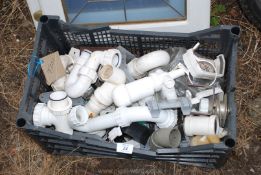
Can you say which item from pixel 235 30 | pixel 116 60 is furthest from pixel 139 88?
pixel 235 30

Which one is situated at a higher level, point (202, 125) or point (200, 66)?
point (200, 66)

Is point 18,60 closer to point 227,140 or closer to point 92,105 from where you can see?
point 92,105

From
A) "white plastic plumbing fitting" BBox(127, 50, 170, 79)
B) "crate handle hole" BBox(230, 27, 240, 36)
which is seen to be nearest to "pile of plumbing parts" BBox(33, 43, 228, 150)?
"white plastic plumbing fitting" BBox(127, 50, 170, 79)

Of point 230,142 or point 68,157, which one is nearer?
point 230,142

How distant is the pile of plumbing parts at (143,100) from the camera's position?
6.11 ft

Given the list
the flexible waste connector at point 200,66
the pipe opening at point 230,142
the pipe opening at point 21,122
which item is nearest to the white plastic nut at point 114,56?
the flexible waste connector at point 200,66

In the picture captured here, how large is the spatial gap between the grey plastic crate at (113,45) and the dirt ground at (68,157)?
5 cm

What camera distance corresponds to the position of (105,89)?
192cm

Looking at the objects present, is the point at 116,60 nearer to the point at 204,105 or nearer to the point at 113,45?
the point at 113,45

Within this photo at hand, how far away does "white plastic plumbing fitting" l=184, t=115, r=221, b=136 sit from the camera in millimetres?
1861

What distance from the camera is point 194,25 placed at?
2.16 m

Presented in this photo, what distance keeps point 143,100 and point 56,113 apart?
31cm

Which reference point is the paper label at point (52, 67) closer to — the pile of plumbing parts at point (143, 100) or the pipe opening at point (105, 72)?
the pile of plumbing parts at point (143, 100)

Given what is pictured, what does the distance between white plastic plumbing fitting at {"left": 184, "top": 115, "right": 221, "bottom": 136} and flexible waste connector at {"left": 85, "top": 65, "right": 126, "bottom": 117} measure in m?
0.28
